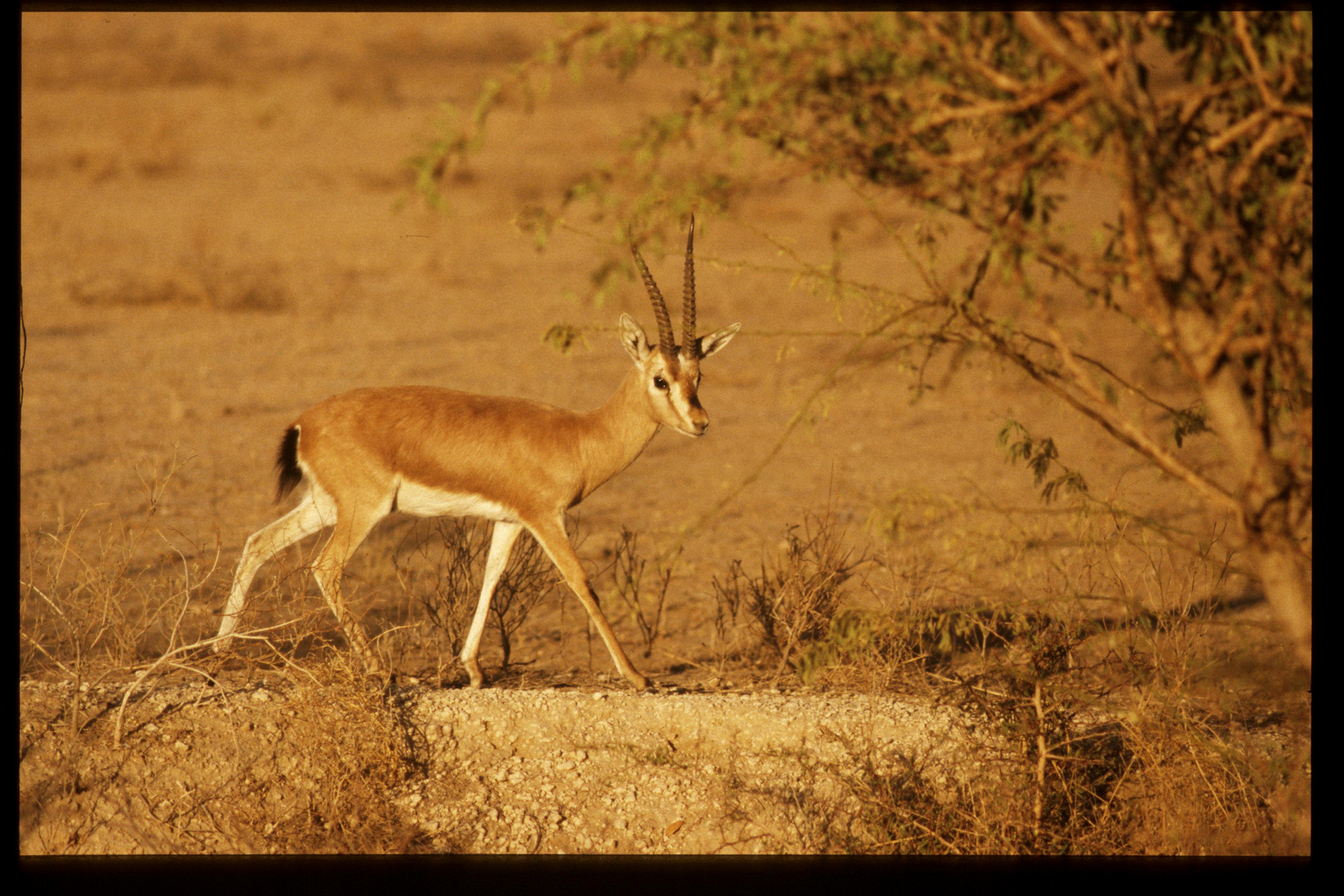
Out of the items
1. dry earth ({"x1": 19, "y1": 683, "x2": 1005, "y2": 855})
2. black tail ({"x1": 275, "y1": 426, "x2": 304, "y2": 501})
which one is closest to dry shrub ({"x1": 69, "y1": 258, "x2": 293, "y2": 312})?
black tail ({"x1": 275, "y1": 426, "x2": 304, "y2": 501})

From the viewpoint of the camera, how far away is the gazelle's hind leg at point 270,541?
22.9ft

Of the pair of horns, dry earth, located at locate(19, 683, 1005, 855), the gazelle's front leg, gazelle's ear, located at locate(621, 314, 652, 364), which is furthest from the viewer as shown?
gazelle's ear, located at locate(621, 314, 652, 364)

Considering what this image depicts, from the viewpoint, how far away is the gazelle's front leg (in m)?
6.77

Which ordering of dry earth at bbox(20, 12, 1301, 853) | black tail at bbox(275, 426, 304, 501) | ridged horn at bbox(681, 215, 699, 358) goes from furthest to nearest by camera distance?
black tail at bbox(275, 426, 304, 501) < ridged horn at bbox(681, 215, 699, 358) < dry earth at bbox(20, 12, 1301, 853)

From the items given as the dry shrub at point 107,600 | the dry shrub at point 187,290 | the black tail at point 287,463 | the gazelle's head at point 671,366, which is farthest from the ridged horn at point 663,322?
the dry shrub at point 187,290

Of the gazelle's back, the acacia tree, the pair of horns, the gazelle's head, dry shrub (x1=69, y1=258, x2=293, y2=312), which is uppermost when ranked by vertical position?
the acacia tree

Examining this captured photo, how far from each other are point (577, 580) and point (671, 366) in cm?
130

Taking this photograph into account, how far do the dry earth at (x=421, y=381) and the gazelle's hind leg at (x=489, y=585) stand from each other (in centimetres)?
33

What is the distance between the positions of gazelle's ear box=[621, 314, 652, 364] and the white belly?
1.15 meters

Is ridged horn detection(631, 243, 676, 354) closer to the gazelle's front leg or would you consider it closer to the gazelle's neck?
the gazelle's neck

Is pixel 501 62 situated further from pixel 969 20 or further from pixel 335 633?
pixel 969 20

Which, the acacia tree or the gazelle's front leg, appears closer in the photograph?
the acacia tree

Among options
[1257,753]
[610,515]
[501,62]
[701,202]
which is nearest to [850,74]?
[701,202]

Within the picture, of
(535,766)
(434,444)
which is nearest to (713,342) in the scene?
(434,444)
